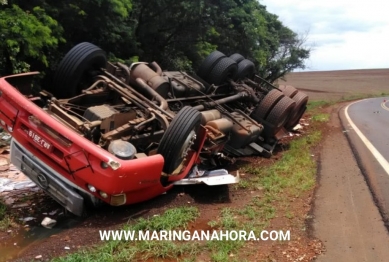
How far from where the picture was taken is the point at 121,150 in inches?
181

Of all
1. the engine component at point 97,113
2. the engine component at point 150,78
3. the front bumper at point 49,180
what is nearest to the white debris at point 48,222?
the front bumper at point 49,180

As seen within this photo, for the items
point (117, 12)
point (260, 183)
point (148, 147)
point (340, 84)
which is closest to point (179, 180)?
point (148, 147)

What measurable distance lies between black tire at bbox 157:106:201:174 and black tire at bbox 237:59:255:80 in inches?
199

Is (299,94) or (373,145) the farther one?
(299,94)

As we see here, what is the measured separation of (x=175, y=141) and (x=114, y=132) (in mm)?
715

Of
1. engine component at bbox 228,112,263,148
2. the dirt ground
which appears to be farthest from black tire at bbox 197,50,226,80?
the dirt ground

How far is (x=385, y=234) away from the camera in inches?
177

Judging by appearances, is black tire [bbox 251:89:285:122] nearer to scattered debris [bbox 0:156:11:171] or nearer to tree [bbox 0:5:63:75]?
tree [bbox 0:5:63:75]

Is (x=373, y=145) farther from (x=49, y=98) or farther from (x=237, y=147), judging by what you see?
(x=49, y=98)

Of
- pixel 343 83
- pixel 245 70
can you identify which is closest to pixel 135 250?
pixel 245 70

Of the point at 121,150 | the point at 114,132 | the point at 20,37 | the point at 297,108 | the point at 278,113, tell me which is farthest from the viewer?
the point at 297,108

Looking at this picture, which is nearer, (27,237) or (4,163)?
(27,237)

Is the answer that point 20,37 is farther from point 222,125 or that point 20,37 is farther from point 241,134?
point 241,134

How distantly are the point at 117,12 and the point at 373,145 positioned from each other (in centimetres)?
692
